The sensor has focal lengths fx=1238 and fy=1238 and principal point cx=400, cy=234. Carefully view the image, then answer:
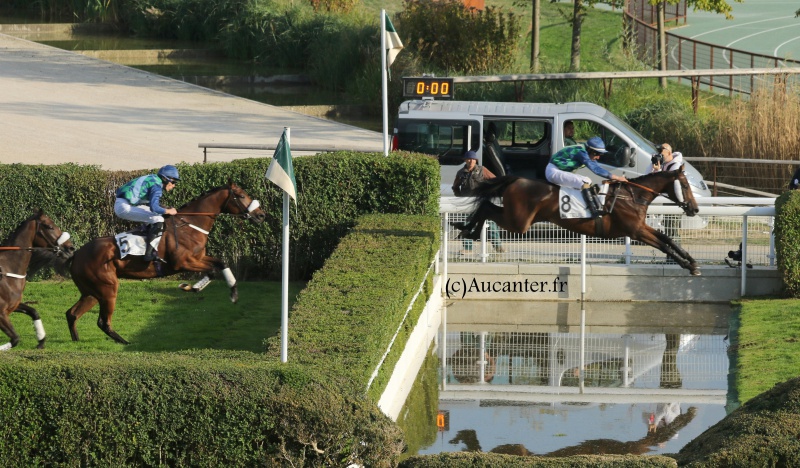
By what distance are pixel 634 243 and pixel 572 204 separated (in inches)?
106

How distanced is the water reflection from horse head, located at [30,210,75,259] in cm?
→ 390

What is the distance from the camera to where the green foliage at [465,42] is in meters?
26.4

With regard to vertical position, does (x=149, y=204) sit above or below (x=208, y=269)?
above

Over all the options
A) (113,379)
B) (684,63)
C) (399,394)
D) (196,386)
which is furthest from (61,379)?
(684,63)

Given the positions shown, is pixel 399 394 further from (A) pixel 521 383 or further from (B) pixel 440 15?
(B) pixel 440 15

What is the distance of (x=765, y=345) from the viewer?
12750mm

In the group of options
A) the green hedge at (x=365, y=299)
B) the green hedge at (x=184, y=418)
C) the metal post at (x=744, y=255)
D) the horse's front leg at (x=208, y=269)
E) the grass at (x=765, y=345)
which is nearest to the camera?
the green hedge at (x=184, y=418)

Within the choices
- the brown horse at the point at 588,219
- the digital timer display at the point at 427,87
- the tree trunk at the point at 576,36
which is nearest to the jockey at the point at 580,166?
the brown horse at the point at 588,219

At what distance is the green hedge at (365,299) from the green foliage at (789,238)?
3998 mm

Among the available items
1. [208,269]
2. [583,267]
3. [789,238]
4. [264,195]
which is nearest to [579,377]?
[583,267]

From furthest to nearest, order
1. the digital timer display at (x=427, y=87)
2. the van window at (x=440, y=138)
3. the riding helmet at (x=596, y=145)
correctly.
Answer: the digital timer display at (x=427, y=87)
the van window at (x=440, y=138)
the riding helmet at (x=596, y=145)

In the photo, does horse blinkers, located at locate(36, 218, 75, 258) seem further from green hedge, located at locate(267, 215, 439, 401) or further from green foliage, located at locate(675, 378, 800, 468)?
green foliage, located at locate(675, 378, 800, 468)

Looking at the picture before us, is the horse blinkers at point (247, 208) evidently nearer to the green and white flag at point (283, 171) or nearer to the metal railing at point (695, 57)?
the green and white flag at point (283, 171)

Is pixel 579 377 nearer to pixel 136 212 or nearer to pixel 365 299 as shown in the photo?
pixel 365 299
